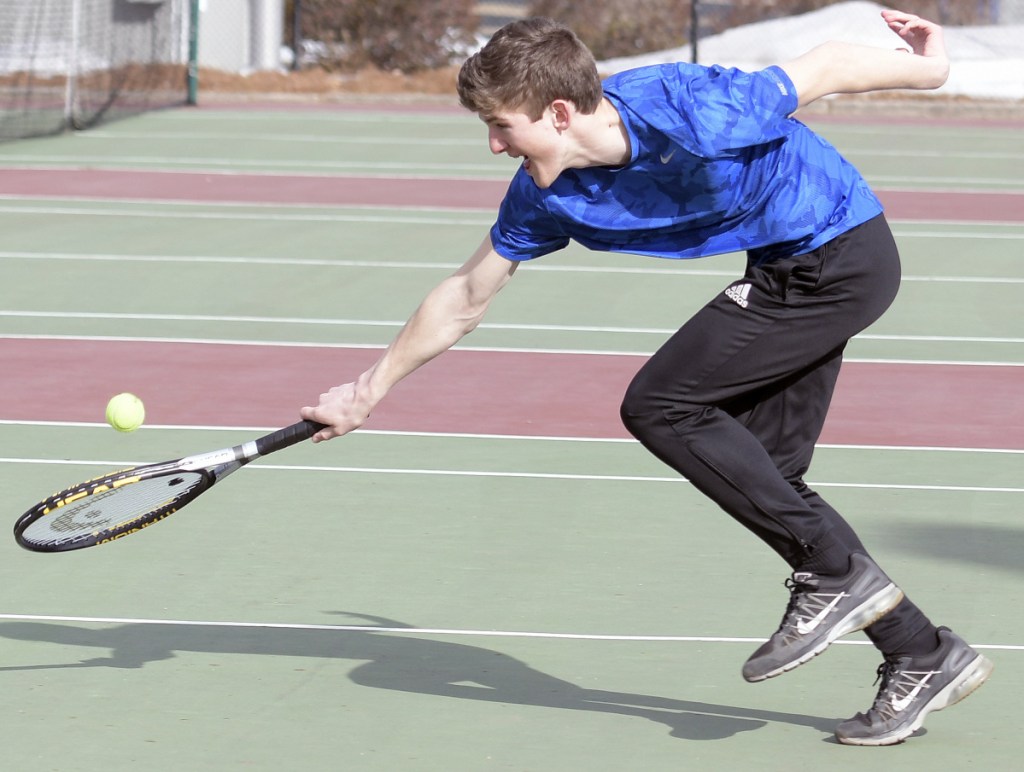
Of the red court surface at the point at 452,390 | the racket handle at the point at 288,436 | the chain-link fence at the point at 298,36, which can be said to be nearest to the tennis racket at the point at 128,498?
the racket handle at the point at 288,436

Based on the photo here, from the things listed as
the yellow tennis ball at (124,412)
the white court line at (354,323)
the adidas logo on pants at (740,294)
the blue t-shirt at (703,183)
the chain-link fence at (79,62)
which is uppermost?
the blue t-shirt at (703,183)

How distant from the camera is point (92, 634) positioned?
5234 mm

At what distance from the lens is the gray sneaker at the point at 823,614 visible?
4.26 metres

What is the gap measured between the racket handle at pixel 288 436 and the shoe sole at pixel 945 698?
4.67 feet

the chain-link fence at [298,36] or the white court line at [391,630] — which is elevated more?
the white court line at [391,630]

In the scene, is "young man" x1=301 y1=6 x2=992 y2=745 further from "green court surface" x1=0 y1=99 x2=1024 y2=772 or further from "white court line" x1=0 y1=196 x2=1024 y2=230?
"white court line" x1=0 y1=196 x2=1024 y2=230

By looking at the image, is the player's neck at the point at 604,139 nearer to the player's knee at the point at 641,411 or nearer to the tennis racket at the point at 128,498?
the player's knee at the point at 641,411

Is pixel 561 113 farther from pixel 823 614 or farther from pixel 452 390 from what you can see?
pixel 452 390

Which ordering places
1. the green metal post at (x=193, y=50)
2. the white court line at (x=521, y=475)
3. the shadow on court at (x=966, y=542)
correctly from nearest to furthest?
the shadow on court at (x=966, y=542)
the white court line at (x=521, y=475)
the green metal post at (x=193, y=50)

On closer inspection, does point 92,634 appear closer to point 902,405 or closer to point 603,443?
point 603,443

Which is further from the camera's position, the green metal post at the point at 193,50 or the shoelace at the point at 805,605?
the green metal post at the point at 193,50

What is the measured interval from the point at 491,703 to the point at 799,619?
840mm

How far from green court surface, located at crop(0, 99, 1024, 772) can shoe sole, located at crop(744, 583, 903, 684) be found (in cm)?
22

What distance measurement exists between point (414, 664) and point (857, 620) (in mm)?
1278
